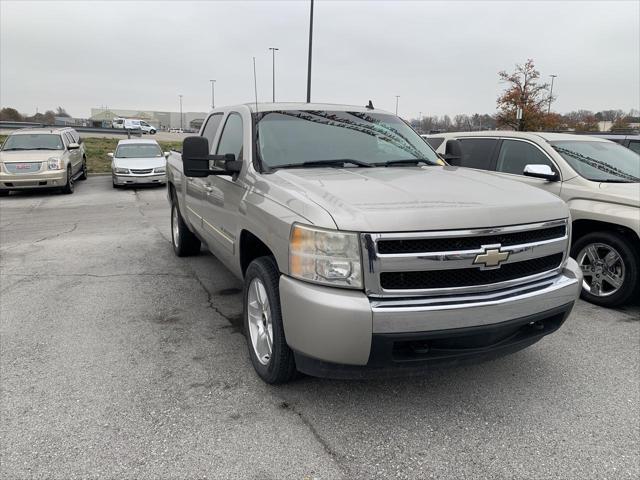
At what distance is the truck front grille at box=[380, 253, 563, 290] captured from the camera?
256cm

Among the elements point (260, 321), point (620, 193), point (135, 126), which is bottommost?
point (260, 321)

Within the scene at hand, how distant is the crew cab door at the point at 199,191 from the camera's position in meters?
4.91

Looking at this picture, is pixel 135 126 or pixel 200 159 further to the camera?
pixel 135 126

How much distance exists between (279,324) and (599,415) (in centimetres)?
203

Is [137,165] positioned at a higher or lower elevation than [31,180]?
higher

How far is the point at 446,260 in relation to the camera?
257 centimetres

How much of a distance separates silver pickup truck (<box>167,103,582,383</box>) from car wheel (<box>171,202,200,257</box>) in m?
2.91

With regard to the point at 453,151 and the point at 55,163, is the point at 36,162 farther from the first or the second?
the point at 453,151

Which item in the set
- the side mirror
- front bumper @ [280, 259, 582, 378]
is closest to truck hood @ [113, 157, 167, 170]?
the side mirror

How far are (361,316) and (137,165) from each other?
13501 millimetres

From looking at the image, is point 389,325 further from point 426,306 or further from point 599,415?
point 599,415

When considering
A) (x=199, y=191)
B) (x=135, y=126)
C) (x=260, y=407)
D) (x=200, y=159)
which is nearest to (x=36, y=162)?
(x=199, y=191)

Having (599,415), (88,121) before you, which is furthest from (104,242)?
(88,121)

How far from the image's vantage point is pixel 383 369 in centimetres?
262
